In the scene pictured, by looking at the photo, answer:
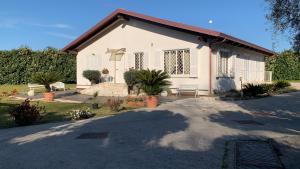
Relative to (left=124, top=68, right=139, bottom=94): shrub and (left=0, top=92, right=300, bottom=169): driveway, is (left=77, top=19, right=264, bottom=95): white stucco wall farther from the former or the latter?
(left=0, top=92, right=300, bottom=169): driveway

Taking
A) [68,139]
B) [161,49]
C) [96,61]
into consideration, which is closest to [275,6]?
[68,139]

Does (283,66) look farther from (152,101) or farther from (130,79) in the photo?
(152,101)

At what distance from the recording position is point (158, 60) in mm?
22266

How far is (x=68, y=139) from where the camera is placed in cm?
886

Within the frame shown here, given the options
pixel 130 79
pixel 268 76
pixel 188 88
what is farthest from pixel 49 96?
pixel 268 76

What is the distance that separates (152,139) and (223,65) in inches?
570

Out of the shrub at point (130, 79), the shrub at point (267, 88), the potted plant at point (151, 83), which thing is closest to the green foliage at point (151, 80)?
the potted plant at point (151, 83)

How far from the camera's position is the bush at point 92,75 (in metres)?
25.6

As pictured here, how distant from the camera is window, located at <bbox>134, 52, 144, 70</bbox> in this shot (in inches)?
921

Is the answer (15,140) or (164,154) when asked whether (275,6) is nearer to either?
(164,154)

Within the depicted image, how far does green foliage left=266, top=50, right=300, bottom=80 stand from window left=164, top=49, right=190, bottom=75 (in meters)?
18.9

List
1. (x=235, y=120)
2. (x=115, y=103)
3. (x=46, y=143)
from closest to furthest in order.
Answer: (x=46, y=143)
(x=235, y=120)
(x=115, y=103)

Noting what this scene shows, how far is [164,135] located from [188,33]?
12.3 metres

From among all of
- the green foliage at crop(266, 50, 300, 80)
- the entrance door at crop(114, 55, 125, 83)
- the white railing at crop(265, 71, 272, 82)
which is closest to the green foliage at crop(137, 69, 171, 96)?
the entrance door at crop(114, 55, 125, 83)
